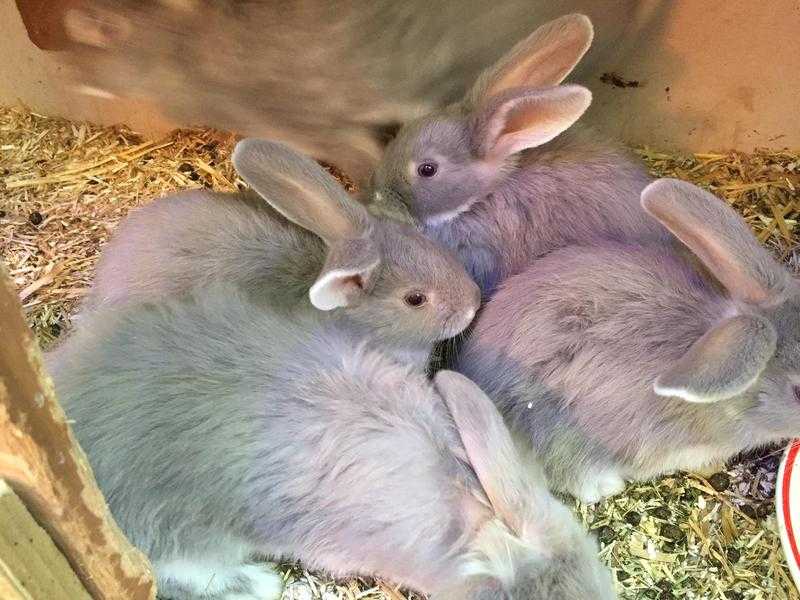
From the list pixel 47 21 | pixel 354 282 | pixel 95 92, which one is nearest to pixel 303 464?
pixel 354 282

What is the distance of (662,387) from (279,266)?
135cm

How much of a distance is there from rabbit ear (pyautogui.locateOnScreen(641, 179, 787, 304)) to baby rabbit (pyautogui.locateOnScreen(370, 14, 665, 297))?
1.57 feet

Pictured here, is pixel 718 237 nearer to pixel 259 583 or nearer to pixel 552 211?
pixel 552 211

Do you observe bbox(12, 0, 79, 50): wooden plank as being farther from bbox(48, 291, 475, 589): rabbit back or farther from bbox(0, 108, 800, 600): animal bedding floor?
bbox(48, 291, 475, 589): rabbit back

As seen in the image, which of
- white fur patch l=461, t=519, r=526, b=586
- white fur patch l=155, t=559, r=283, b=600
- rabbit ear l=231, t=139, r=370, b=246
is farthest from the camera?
rabbit ear l=231, t=139, r=370, b=246

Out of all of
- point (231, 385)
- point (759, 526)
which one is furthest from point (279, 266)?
point (759, 526)

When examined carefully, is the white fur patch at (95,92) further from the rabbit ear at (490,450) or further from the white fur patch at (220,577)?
the rabbit ear at (490,450)

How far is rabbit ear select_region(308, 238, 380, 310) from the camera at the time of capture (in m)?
2.63

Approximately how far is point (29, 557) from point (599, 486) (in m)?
2.05

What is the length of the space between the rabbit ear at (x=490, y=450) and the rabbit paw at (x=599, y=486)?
0.72 meters

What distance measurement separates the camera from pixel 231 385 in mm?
2332

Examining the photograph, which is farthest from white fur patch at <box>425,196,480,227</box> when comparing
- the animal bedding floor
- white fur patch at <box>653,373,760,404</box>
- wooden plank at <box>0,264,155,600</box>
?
wooden plank at <box>0,264,155,600</box>

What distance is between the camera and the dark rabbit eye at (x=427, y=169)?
329 cm

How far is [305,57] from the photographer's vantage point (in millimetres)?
2912
